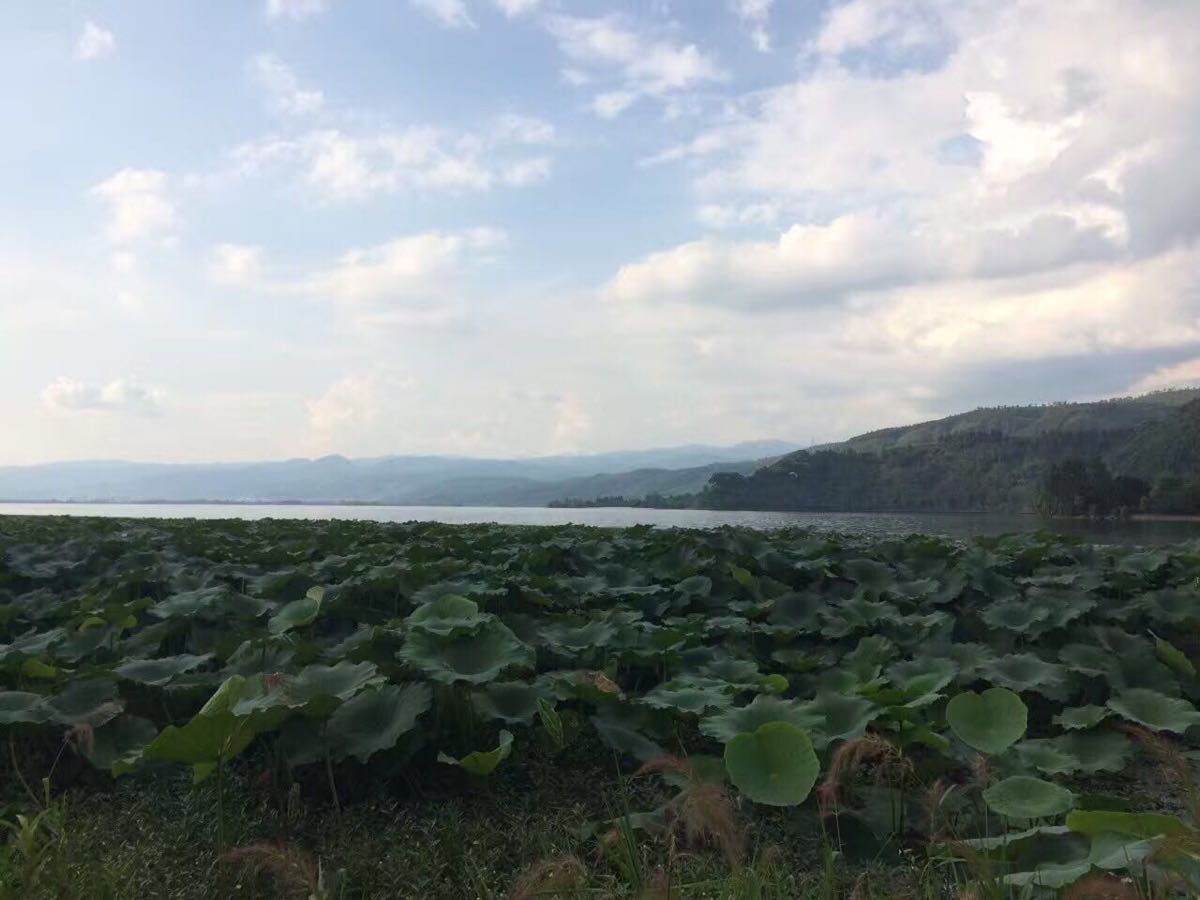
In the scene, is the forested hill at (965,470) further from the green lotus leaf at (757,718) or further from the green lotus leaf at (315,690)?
the green lotus leaf at (315,690)

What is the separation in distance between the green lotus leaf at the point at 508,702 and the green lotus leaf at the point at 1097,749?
2609 millimetres

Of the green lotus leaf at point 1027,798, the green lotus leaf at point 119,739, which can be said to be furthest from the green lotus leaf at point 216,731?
the green lotus leaf at point 1027,798

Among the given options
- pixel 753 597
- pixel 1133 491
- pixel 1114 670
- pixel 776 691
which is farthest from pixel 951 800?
pixel 1133 491

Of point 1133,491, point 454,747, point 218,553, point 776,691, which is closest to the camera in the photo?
point 454,747

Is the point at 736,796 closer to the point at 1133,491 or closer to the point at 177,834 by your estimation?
the point at 177,834

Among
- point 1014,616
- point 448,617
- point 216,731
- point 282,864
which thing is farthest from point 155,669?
point 1014,616

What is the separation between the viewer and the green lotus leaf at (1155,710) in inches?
156

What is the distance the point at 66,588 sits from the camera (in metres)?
8.82

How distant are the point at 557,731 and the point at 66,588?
769 cm

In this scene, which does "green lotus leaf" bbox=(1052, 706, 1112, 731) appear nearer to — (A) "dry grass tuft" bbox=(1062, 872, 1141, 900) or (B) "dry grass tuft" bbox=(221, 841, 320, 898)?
(A) "dry grass tuft" bbox=(1062, 872, 1141, 900)

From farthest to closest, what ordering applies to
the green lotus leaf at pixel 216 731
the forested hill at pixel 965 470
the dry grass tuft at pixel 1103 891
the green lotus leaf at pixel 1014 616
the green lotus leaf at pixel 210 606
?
the forested hill at pixel 965 470, the green lotus leaf at pixel 1014 616, the green lotus leaf at pixel 210 606, the green lotus leaf at pixel 216 731, the dry grass tuft at pixel 1103 891

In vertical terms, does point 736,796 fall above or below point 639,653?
below

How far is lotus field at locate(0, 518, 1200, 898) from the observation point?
2.62 m

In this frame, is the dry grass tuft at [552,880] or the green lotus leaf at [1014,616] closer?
the dry grass tuft at [552,880]
